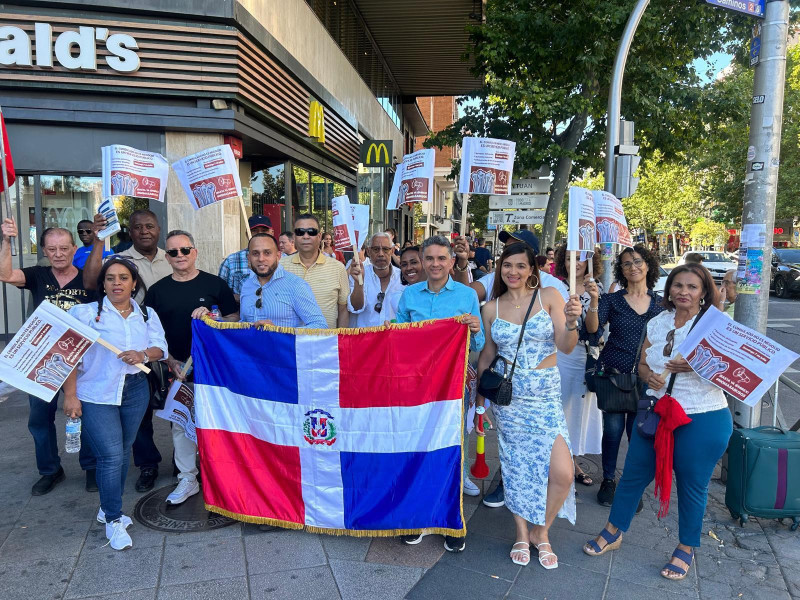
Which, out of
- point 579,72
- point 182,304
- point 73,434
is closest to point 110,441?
point 73,434

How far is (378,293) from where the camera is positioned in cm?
505

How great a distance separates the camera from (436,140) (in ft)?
48.9

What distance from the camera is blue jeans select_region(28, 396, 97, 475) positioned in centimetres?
432

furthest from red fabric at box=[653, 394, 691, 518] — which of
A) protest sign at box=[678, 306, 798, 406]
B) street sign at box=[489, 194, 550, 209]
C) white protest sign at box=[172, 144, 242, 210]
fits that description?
street sign at box=[489, 194, 550, 209]

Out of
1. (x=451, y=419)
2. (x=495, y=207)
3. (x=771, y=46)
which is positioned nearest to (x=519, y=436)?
(x=451, y=419)

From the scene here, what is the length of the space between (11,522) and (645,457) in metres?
4.11

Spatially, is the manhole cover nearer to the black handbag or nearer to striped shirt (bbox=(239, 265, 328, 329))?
striped shirt (bbox=(239, 265, 328, 329))

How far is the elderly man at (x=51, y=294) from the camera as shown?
4.16 metres

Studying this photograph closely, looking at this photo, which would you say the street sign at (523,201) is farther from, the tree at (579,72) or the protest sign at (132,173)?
the protest sign at (132,173)

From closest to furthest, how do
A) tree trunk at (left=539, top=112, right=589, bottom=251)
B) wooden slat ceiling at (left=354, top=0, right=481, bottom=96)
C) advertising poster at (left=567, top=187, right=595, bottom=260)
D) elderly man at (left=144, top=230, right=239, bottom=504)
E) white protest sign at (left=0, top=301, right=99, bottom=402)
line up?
1. white protest sign at (left=0, top=301, right=99, bottom=402)
2. advertising poster at (left=567, top=187, right=595, bottom=260)
3. elderly man at (left=144, top=230, right=239, bottom=504)
4. tree trunk at (left=539, top=112, right=589, bottom=251)
5. wooden slat ceiling at (left=354, top=0, right=481, bottom=96)

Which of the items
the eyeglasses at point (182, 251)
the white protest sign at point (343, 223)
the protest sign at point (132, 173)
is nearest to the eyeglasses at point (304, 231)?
the white protest sign at point (343, 223)

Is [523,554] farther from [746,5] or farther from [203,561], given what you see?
[746,5]

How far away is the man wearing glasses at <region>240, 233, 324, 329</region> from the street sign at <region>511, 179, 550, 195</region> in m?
9.55

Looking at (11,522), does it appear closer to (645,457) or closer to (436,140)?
(645,457)
